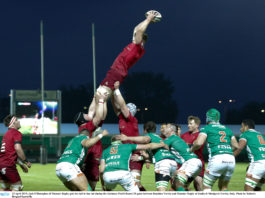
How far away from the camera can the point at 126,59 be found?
35.2 feet

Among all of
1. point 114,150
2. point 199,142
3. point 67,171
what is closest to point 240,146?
point 199,142

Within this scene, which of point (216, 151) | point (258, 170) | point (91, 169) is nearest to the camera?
point (216, 151)

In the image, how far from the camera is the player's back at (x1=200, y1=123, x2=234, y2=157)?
12121 mm

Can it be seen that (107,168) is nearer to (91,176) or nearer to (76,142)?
(76,142)

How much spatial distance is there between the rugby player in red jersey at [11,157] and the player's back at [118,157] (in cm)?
321

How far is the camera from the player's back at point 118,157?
32.8 feet

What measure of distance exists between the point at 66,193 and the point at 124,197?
3.18 ft

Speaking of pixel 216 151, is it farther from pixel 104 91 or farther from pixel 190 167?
pixel 104 91

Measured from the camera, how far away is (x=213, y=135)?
39.9ft

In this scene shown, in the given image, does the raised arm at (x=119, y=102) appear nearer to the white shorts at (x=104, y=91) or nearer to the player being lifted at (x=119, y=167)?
the white shorts at (x=104, y=91)

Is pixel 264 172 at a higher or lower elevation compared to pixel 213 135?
lower

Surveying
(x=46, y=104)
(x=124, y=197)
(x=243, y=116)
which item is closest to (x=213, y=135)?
(x=124, y=197)

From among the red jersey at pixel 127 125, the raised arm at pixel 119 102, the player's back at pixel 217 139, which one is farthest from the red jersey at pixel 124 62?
the player's back at pixel 217 139

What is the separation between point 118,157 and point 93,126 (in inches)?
67.2
